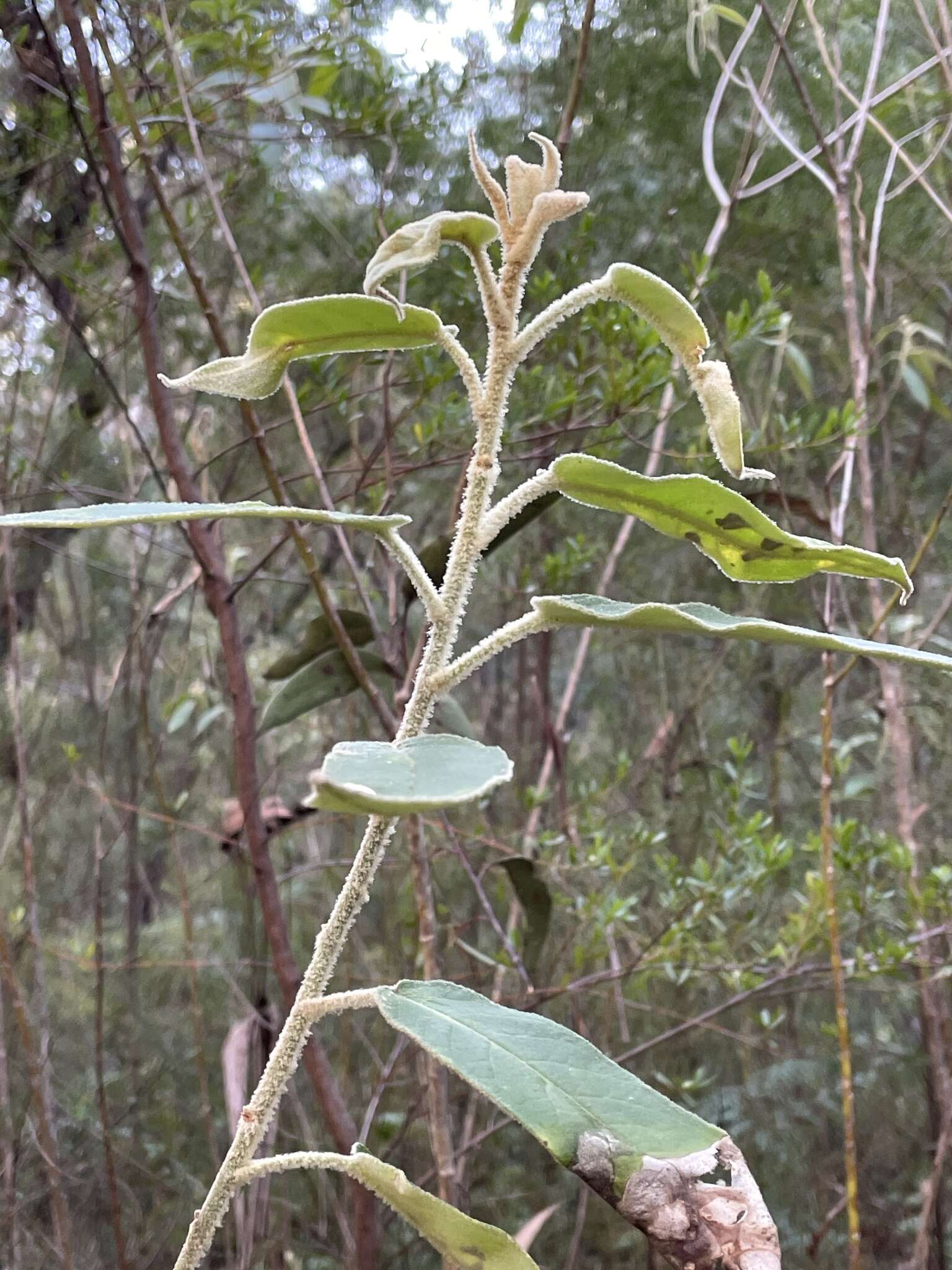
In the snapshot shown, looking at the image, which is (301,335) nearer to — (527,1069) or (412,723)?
(412,723)

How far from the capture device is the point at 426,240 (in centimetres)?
26

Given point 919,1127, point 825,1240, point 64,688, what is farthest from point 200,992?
point 919,1127

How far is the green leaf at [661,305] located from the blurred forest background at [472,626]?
319 millimetres

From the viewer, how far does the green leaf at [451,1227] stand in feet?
0.92

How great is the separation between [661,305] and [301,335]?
11cm

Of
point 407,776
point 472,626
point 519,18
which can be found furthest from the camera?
point 472,626

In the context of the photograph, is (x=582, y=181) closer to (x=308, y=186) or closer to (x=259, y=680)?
(x=308, y=186)

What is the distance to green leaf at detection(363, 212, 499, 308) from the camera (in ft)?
0.82

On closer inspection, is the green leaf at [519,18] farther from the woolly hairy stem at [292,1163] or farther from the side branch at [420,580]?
the woolly hairy stem at [292,1163]

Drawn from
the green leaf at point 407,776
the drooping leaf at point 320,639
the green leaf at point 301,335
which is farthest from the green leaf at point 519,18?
the green leaf at point 407,776

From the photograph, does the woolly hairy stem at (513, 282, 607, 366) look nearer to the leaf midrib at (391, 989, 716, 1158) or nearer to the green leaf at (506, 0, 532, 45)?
the leaf midrib at (391, 989, 716, 1158)

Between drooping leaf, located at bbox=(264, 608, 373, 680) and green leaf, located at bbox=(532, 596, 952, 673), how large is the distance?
0.36 meters

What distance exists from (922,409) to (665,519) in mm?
1396

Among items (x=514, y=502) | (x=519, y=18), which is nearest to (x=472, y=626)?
(x=519, y=18)
